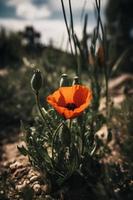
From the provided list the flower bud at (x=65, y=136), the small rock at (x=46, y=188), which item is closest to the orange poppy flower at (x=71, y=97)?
the flower bud at (x=65, y=136)

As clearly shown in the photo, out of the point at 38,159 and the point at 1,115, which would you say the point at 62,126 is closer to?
the point at 38,159

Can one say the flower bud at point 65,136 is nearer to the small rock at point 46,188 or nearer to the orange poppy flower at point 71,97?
the orange poppy flower at point 71,97

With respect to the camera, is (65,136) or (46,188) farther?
(46,188)

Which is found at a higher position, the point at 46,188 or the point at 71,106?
the point at 71,106

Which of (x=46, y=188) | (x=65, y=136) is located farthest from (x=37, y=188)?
(x=65, y=136)

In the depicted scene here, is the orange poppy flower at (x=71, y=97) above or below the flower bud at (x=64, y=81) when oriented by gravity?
below

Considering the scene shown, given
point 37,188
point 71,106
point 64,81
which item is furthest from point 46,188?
point 64,81

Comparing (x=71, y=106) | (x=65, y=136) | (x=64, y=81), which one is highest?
(x=64, y=81)

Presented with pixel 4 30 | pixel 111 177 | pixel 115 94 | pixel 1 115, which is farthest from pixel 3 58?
pixel 111 177

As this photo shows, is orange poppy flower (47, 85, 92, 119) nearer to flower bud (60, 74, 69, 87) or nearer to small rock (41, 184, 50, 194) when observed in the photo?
flower bud (60, 74, 69, 87)

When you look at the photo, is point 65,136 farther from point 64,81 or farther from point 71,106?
point 64,81

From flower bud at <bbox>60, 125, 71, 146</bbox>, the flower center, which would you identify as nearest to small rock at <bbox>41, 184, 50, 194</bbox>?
flower bud at <bbox>60, 125, 71, 146</bbox>
